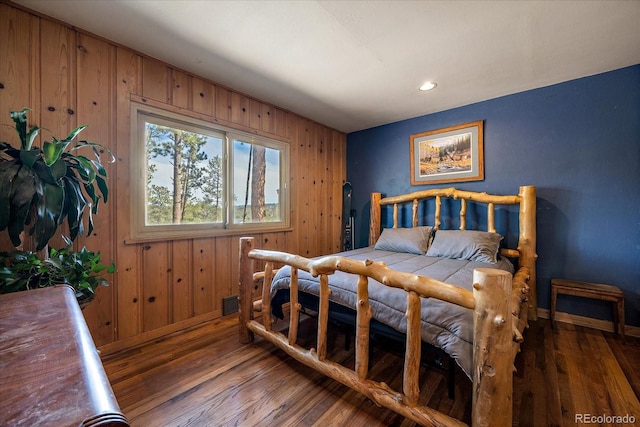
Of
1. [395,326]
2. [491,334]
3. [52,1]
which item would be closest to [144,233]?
[52,1]

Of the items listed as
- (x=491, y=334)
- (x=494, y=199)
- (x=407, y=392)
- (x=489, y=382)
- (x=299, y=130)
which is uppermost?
(x=299, y=130)

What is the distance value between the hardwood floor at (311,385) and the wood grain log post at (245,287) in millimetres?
103

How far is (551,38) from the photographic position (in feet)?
6.10

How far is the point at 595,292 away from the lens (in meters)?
2.14

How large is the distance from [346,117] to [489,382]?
10.5 ft

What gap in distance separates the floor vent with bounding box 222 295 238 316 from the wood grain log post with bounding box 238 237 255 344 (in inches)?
22.1

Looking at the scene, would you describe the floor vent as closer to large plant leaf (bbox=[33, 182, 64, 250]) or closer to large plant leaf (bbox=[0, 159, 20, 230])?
large plant leaf (bbox=[33, 182, 64, 250])

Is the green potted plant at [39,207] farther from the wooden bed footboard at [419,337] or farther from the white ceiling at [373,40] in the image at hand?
the wooden bed footboard at [419,337]

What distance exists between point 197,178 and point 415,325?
225cm

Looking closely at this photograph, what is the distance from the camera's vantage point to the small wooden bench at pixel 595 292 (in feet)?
6.83

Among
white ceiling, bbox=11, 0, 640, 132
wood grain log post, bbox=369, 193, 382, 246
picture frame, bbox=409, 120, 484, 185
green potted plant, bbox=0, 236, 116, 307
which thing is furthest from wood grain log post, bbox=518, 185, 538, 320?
green potted plant, bbox=0, 236, 116, 307

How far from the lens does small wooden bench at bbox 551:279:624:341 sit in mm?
2082

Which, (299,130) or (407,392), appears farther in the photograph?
(299,130)

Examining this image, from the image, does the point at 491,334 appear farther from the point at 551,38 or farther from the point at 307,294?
the point at 551,38
